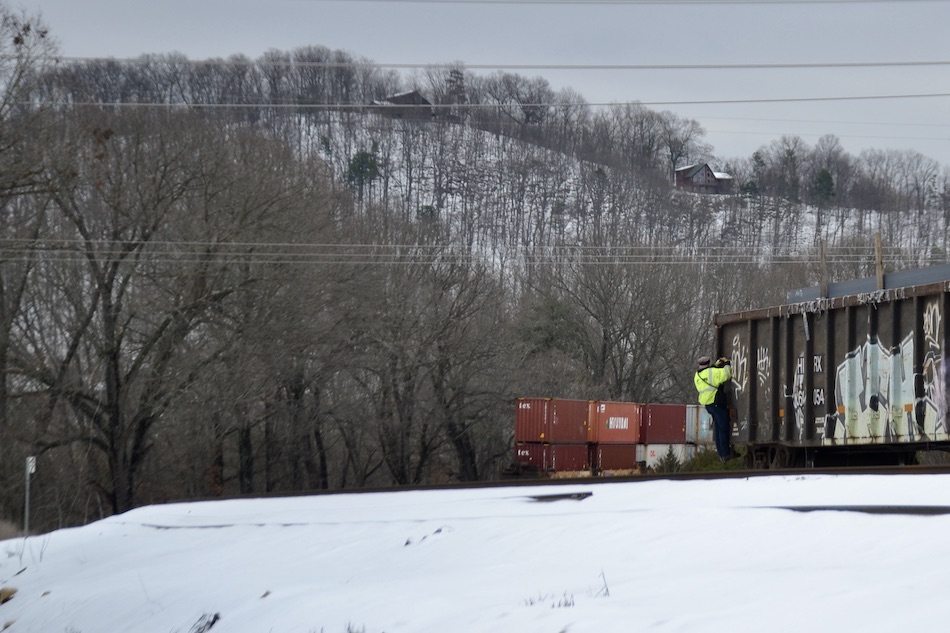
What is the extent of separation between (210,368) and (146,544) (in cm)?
2170

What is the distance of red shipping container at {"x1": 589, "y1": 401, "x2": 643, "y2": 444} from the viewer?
35062mm

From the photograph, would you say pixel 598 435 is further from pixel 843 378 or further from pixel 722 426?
pixel 843 378

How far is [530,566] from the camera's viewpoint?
8117 millimetres

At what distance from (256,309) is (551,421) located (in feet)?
34.2

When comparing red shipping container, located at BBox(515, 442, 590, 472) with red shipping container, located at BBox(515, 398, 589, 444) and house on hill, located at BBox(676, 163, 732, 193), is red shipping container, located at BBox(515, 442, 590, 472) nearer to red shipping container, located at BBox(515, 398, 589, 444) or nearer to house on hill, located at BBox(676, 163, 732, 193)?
red shipping container, located at BBox(515, 398, 589, 444)

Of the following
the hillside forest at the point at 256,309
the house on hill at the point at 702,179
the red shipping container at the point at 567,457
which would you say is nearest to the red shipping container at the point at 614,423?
the red shipping container at the point at 567,457

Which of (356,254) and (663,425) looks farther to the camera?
(356,254)

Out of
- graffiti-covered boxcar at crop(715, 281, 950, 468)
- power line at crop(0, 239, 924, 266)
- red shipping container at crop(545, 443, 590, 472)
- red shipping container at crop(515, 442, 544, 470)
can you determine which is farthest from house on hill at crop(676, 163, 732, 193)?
graffiti-covered boxcar at crop(715, 281, 950, 468)

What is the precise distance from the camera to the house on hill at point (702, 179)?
94.8 m

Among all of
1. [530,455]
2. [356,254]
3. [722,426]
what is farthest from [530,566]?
[356,254]

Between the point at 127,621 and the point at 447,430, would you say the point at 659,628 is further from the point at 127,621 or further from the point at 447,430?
the point at 447,430

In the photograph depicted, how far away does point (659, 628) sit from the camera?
5.61 meters

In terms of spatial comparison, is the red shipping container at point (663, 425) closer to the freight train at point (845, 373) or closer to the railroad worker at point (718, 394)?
the freight train at point (845, 373)

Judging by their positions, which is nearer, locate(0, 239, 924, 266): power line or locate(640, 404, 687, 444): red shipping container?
locate(0, 239, 924, 266): power line
